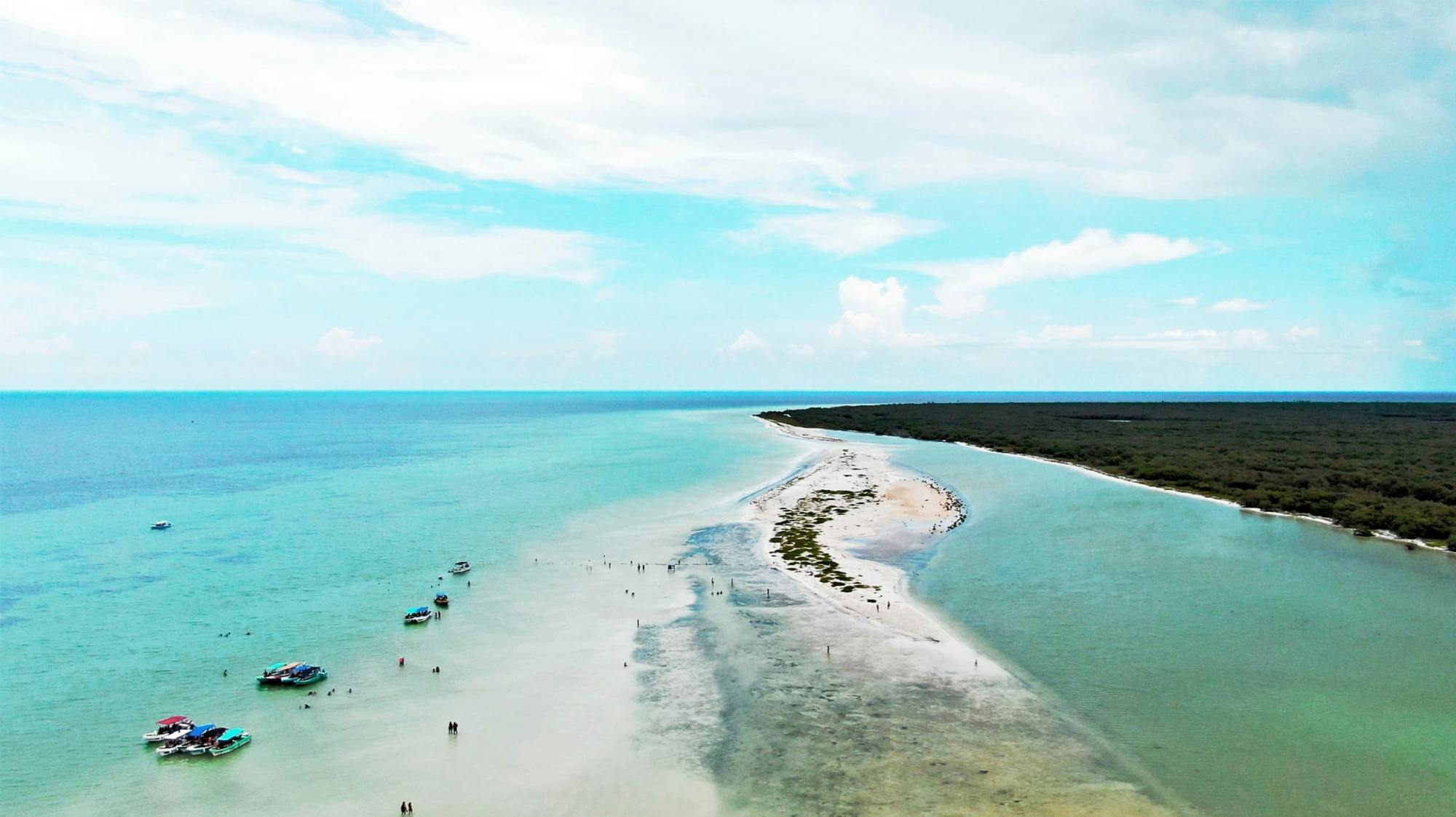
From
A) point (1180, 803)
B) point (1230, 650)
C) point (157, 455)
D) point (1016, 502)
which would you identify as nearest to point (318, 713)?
point (1180, 803)

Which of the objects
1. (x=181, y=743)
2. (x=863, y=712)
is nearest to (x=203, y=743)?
(x=181, y=743)

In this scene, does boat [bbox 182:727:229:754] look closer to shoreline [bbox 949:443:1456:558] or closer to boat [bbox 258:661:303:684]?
boat [bbox 258:661:303:684]

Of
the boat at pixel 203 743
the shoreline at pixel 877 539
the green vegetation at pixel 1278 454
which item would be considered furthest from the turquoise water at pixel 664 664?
the green vegetation at pixel 1278 454

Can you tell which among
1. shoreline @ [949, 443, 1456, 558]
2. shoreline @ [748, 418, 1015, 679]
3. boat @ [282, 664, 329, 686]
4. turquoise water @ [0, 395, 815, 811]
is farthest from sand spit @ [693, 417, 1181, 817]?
shoreline @ [949, 443, 1456, 558]

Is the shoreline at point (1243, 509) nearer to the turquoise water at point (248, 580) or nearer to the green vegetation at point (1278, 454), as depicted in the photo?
the green vegetation at point (1278, 454)

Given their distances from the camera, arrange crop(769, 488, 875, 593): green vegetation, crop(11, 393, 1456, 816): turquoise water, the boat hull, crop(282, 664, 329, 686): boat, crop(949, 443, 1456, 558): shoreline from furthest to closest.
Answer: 1. crop(949, 443, 1456, 558): shoreline
2. crop(769, 488, 875, 593): green vegetation
3. crop(282, 664, 329, 686): boat
4. the boat hull
5. crop(11, 393, 1456, 816): turquoise water

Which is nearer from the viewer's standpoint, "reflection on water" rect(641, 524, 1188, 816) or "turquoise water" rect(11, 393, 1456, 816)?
"reflection on water" rect(641, 524, 1188, 816)

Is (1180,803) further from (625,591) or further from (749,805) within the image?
(625,591)

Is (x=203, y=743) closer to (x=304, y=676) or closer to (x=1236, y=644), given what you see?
(x=304, y=676)
